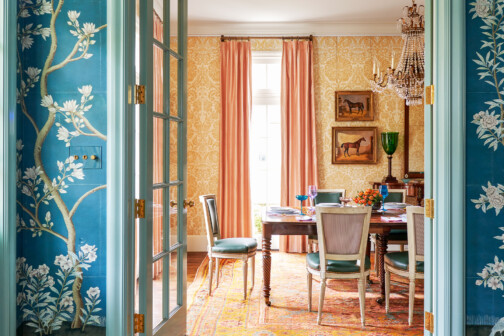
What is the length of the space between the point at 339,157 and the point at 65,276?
14.8ft

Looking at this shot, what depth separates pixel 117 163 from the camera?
2064mm

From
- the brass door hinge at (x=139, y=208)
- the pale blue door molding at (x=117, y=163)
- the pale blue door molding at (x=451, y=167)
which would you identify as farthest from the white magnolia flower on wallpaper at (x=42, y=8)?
the pale blue door molding at (x=451, y=167)

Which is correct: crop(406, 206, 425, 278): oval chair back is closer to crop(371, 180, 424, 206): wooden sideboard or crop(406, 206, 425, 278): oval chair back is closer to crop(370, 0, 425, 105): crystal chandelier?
crop(370, 0, 425, 105): crystal chandelier

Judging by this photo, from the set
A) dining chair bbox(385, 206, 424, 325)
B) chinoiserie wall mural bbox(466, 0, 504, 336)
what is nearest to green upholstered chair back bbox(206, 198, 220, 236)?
dining chair bbox(385, 206, 424, 325)

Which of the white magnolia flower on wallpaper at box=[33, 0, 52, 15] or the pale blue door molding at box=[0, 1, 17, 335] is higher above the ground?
the white magnolia flower on wallpaper at box=[33, 0, 52, 15]

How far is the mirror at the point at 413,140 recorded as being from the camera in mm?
5922

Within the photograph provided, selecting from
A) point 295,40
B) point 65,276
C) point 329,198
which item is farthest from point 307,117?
point 65,276

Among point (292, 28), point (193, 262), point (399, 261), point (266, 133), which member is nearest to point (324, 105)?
point (266, 133)

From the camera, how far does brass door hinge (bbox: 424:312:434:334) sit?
86.2 inches

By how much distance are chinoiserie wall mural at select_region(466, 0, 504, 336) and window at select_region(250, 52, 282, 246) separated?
4.19 meters

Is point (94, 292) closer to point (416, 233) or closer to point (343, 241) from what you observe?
point (343, 241)

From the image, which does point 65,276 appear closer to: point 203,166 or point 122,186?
point 122,186

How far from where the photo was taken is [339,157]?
602 cm

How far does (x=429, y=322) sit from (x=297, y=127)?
3984 millimetres
